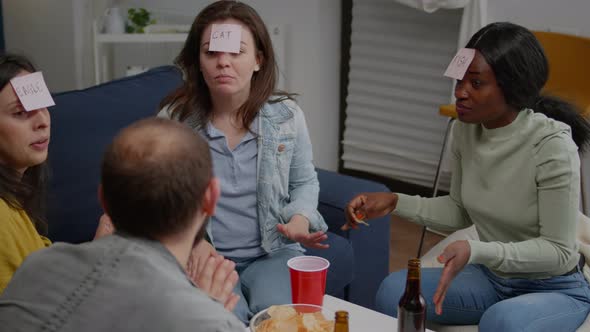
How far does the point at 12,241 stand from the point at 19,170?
0.24 meters

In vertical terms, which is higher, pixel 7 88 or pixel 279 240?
pixel 7 88

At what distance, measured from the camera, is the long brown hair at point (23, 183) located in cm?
172

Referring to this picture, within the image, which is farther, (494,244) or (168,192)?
(494,244)

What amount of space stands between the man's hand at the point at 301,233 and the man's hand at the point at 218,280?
0.57 meters

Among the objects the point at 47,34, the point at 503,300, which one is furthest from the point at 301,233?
the point at 47,34

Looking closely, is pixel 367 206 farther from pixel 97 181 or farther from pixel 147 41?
pixel 147 41

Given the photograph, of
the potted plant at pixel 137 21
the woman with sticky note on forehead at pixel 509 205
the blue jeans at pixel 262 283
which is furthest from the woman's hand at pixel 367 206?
the potted plant at pixel 137 21

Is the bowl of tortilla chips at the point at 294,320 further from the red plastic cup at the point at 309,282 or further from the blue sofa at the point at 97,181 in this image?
the blue sofa at the point at 97,181

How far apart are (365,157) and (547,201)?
2297 mm

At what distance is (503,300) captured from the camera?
1.93m

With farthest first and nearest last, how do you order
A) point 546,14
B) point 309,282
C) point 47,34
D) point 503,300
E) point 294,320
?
point 47,34 < point 546,14 < point 503,300 < point 309,282 < point 294,320

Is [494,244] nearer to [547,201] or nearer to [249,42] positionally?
[547,201]

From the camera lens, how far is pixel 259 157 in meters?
2.20

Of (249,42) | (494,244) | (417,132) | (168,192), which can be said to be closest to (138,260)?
(168,192)
